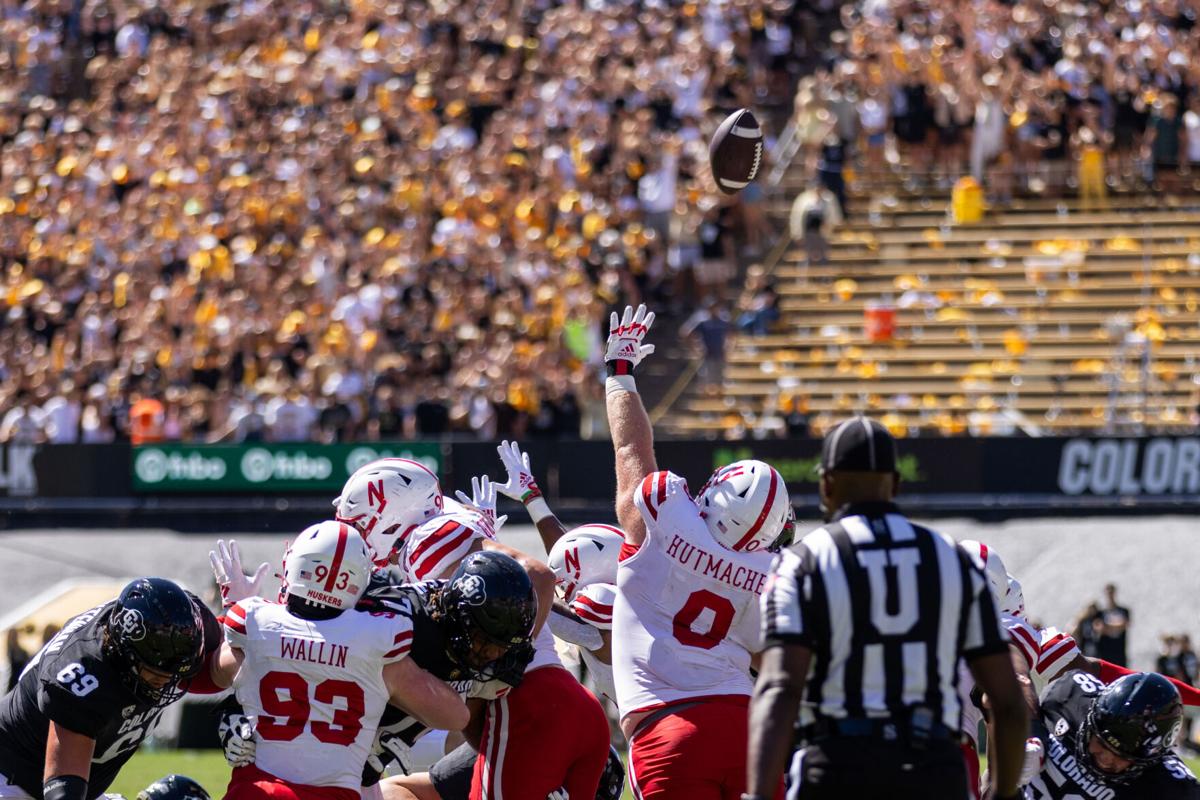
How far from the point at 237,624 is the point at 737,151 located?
5.29 m

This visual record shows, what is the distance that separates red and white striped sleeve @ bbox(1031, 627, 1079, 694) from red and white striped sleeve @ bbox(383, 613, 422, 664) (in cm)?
241

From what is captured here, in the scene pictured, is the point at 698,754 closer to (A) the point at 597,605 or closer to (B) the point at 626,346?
(A) the point at 597,605

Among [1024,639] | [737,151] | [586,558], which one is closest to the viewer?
[1024,639]

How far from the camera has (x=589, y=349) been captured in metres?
22.0

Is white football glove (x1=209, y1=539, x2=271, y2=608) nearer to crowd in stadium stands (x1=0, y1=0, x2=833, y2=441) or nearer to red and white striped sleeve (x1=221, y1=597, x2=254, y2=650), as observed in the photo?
red and white striped sleeve (x1=221, y1=597, x2=254, y2=650)

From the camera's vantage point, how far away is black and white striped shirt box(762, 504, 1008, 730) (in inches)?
202

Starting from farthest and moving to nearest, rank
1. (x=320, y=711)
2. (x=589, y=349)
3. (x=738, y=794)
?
1. (x=589, y=349)
2. (x=738, y=794)
3. (x=320, y=711)

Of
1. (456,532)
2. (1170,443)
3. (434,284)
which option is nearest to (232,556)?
(456,532)

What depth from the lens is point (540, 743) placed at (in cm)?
696

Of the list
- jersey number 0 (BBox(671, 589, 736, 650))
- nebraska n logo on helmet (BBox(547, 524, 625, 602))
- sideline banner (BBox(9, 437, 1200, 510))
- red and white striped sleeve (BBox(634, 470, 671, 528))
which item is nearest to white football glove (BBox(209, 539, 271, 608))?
nebraska n logo on helmet (BBox(547, 524, 625, 602))

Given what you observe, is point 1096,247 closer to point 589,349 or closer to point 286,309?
point 589,349

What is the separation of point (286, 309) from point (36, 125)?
720 cm

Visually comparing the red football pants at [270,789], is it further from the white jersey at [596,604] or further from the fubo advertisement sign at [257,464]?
the fubo advertisement sign at [257,464]

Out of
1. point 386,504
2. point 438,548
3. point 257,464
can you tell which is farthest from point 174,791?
point 257,464
